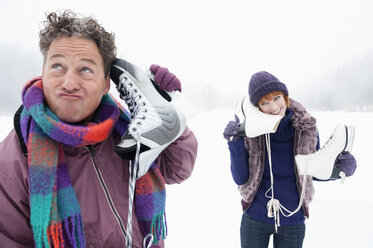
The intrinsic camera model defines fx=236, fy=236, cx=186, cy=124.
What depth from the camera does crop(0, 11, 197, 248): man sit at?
2.14ft

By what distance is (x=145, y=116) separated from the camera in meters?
0.77

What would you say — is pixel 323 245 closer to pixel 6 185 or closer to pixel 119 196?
pixel 119 196

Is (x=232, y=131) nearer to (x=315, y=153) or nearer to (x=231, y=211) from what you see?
(x=315, y=153)

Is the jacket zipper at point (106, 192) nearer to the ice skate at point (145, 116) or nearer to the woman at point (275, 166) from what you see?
the ice skate at point (145, 116)

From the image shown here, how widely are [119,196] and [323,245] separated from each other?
1.95 meters

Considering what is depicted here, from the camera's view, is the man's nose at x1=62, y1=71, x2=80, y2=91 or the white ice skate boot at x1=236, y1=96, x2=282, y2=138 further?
the white ice skate boot at x1=236, y1=96, x2=282, y2=138

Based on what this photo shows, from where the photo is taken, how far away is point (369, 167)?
334 centimetres

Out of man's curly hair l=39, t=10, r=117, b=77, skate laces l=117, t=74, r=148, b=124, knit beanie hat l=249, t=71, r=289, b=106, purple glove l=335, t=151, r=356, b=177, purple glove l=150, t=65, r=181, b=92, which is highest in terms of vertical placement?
man's curly hair l=39, t=10, r=117, b=77

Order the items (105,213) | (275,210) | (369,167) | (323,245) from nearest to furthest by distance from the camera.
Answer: (105,213), (275,210), (323,245), (369,167)

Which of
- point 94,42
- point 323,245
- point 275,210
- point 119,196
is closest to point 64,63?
point 94,42

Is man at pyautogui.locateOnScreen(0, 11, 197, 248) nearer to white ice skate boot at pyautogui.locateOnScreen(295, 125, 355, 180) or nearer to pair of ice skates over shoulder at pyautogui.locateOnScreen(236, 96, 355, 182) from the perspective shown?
pair of ice skates over shoulder at pyautogui.locateOnScreen(236, 96, 355, 182)

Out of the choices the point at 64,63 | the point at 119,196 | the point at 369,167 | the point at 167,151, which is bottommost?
the point at 369,167

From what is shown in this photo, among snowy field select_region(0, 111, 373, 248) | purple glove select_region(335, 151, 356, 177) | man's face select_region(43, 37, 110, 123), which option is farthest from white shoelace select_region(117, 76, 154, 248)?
snowy field select_region(0, 111, 373, 248)

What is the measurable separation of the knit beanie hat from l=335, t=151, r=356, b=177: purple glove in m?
0.42
